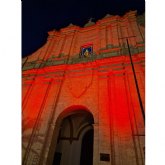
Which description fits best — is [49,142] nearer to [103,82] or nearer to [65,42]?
[103,82]

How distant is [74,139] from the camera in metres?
7.50

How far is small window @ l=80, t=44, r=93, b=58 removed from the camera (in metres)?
7.77

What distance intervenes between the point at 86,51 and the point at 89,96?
2.89 meters

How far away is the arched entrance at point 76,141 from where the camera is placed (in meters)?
6.96

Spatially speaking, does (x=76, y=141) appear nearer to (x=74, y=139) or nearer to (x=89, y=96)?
(x=74, y=139)

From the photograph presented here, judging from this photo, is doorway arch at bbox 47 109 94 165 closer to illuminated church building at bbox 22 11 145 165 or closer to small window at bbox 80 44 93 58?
illuminated church building at bbox 22 11 145 165

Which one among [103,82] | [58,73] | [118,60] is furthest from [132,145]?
[58,73]

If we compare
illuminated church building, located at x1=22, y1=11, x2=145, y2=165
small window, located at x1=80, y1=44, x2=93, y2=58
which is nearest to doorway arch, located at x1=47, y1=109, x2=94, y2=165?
illuminated church building, located at x1=22, y1=11, x2=145, y2=165

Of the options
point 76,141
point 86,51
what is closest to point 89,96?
point 76,141

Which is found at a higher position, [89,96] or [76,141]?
[89,96]

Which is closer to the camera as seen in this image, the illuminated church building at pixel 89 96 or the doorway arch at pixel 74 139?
the illuminated church building at pixel 89 96

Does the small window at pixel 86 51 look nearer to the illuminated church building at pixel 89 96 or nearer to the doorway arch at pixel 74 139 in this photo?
the illuminated church building at pixel 89 96

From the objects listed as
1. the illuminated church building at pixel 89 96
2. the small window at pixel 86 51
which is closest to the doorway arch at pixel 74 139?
the illuminated church building at pixel 89 96

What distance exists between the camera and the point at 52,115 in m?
5.97
